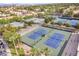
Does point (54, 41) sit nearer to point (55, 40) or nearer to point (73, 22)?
point (55, 40)

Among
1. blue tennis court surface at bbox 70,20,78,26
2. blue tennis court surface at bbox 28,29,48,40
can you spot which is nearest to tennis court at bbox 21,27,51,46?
blue tennis court surface at bbox 28,29,48,40

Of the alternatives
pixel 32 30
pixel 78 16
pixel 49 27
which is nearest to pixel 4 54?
pixel 32 30

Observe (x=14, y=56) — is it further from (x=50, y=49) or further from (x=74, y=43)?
(x=74, y=43)

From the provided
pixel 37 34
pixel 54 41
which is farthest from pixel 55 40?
pixel 37 34

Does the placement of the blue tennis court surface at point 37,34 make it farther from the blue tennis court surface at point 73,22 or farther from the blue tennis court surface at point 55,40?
the blue tennis court surface at point 73,22

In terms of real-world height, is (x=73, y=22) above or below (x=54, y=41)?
above

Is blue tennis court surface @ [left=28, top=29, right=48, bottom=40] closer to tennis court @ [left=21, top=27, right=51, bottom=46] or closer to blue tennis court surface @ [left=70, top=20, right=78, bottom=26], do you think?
tennis court @ [left=21, top=27, right=51, bottom=46]

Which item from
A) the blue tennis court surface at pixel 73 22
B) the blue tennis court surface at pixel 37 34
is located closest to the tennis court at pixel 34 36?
the blue tennis court surface at pixel 37 34

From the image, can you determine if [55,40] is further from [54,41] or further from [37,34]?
[37,34]
